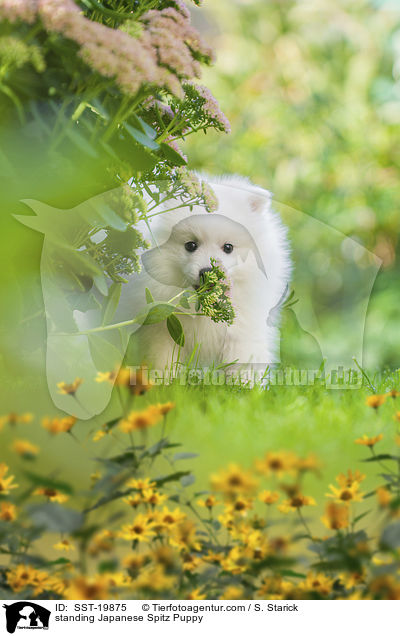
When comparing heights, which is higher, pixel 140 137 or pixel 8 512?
pixel 140 137

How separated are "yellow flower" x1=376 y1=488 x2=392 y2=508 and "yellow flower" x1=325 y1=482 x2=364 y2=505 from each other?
0.03 metres

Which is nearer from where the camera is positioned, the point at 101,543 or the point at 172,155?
the point at 101,543

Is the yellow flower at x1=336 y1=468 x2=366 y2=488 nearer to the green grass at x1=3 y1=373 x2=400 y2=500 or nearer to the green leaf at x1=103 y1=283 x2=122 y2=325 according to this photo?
the green grass at x1=3 y1=373 x2=400 y2=500

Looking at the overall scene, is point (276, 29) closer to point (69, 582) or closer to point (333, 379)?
point (333, 379)

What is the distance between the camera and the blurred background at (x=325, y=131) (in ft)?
3.11

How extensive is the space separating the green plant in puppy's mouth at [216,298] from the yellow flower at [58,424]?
0.26 metres

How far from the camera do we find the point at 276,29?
3.12 feet

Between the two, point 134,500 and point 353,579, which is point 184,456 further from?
point 353,579

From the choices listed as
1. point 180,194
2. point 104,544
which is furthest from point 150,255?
point 104,544

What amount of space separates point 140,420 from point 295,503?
224mm

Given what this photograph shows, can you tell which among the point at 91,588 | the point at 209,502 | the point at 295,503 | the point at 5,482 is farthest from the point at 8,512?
the point at 295,503

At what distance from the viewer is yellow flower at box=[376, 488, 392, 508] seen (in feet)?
2.53

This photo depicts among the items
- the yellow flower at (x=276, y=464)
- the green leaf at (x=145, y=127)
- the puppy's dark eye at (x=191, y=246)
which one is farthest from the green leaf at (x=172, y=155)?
the yellow flower at (x=276, y=464)
